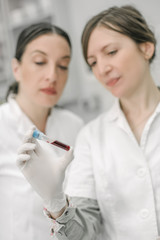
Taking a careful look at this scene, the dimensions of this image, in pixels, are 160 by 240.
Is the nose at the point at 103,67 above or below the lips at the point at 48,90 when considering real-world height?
below

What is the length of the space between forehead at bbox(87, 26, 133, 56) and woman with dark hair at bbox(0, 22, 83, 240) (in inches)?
6.3

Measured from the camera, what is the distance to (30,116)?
1.17m

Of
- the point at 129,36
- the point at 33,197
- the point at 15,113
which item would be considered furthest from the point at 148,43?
the point at 33,197

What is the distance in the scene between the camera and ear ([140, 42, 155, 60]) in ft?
3.16

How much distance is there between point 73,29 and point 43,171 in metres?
1.13

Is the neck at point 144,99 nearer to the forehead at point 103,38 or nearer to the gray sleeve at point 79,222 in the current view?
the forehead at point 103,38

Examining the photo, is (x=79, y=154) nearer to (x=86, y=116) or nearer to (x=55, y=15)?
(x=86, y=116)

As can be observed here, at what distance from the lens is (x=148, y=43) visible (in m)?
0.97

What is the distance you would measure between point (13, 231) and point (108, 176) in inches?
15.2

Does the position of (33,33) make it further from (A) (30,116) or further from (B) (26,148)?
(B) (26,148)

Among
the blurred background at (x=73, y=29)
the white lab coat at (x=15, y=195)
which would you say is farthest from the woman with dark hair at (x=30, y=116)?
the blurred background at (x=73, y=29)

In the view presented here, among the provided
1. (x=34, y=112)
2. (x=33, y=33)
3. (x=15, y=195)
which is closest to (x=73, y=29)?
(x=33, y=33)

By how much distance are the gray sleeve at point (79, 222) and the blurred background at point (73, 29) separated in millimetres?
581

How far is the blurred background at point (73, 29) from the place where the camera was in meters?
1.21
